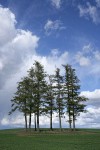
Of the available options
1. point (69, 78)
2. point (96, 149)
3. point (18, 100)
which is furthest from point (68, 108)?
point (96, 149)

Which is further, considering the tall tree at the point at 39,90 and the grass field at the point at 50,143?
the tall tree at the point at 39,90

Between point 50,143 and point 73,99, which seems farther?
point 73,99

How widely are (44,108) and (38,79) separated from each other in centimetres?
656

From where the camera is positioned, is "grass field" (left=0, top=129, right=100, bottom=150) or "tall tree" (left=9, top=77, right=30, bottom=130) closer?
"grass field" (left=0, top=129, right=100, bottom=150)

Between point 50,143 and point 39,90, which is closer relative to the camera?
point 50,143

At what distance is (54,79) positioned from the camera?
76.0 meters

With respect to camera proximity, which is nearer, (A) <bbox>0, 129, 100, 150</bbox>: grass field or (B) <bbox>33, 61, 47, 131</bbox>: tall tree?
(A) <bbox>0, 129, 100, 150</bbox>: grass field

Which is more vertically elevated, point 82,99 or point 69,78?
point 69,78

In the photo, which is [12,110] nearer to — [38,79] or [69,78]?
[38,79]

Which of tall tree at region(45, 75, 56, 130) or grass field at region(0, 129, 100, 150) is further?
tall tree at region(45, 75, 56, 130)

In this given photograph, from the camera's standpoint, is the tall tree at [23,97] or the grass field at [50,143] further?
the tall tree at [23,97]

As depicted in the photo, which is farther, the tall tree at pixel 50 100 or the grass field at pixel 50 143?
the tall tree at pixel 50 100

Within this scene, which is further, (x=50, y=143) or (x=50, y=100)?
(x=50, y=100)

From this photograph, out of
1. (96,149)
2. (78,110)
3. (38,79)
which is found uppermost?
(38,79)
